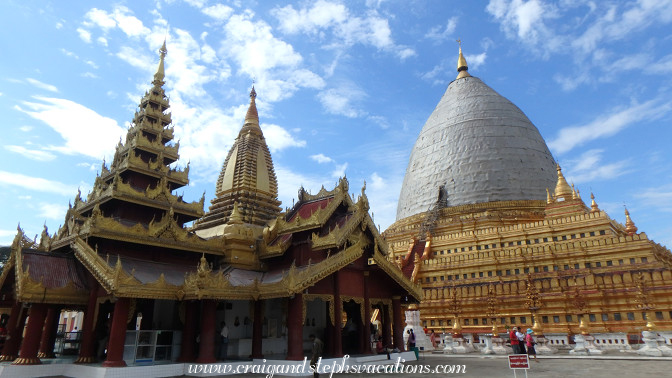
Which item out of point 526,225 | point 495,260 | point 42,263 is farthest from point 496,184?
point 42,263

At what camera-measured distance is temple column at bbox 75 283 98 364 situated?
1526 cm

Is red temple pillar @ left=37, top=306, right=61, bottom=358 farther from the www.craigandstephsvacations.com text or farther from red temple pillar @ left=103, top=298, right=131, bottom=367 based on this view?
the www.craigandstephsvacations.com text

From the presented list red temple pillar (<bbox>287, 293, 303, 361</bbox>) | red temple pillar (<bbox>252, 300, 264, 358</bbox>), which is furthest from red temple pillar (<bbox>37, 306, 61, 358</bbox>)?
red temple pillar (<bbox>287, 293, 303, 361</bbox>)

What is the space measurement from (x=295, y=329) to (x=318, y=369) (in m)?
1.56

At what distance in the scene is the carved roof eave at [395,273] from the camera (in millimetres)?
18656

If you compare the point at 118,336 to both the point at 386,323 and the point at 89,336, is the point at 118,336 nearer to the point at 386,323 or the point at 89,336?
the point at 89,336

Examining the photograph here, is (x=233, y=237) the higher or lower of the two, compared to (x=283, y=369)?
higher

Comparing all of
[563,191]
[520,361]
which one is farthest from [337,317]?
[563,191]

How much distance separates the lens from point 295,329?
15398mm

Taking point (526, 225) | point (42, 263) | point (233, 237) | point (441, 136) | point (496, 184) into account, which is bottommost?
point (42, 263)

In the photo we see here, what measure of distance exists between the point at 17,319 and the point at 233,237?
29.6 feet

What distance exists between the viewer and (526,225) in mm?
34062

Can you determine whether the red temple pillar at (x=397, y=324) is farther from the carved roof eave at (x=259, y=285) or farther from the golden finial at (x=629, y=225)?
the golden finial at (x=629, y=225)

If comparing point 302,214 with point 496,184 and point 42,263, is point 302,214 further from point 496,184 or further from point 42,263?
point 496,184
